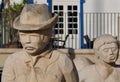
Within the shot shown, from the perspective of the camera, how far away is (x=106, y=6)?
3725 centimetres

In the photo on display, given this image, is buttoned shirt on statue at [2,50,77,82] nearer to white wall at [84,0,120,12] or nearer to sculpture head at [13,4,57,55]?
sculpture head at [13,4,57,55]

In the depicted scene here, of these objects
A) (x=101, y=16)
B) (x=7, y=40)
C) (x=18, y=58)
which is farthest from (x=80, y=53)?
(x=18, y=58)

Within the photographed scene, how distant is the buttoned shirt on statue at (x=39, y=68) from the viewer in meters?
5.27

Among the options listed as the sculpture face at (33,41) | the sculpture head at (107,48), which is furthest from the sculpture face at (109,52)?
the sculpture face at (33,41)

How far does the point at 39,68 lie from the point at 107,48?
8.78ft

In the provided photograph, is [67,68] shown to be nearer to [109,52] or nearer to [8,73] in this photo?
[8,73]

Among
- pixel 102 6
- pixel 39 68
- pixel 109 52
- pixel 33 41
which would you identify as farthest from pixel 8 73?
pixel 102 6

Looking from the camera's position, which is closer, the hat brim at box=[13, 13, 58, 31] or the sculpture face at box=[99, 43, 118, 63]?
the hat brim at box=[13, 13, 58, 31]

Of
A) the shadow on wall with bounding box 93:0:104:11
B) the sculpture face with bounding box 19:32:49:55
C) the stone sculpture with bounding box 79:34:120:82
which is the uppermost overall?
the shadow on wall with bounding box 93:0:104:11

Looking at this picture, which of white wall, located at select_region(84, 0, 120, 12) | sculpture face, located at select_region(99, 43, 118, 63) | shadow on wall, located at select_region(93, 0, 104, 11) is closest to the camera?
sculpture face, located at select_region(99, 43, 118, 63)

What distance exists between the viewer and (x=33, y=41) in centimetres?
514

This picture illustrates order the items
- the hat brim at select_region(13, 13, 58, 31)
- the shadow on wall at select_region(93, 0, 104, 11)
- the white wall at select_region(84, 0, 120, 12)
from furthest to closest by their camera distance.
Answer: the shadow on wall at select_region(93, 0, 104, 11)
the white wall at select_region(84, 0, 120, 12)
the hat brim at select_region(13, 13, 58, 31)

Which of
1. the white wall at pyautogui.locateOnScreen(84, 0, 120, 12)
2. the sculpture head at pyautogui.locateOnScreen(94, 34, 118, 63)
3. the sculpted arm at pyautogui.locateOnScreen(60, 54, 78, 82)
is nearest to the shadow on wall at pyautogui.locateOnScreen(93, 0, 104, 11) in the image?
the white wall at pyautogui.locateOnScreen(84, 0, 120, 12)

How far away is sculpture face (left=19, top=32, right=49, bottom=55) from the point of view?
514 cm
